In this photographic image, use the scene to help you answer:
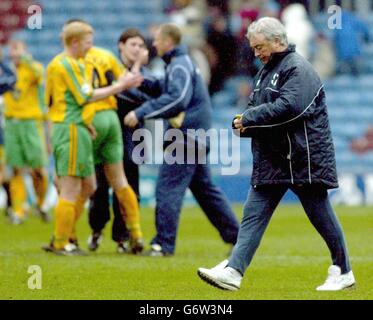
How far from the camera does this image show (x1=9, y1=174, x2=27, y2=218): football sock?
18.3 metres

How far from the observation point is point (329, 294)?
9.70 m

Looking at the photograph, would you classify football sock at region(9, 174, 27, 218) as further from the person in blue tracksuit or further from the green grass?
the person in blue tracksuit

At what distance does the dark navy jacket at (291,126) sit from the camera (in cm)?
956

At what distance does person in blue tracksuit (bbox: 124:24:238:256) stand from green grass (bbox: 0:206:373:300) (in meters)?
0.32

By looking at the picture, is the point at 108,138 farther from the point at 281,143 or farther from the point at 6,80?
the point at 6,80

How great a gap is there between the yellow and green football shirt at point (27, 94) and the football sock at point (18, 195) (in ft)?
3.01

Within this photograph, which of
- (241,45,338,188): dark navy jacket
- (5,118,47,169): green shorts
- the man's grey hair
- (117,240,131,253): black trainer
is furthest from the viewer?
(5,118,47,169): green shorts

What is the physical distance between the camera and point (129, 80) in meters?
12.5

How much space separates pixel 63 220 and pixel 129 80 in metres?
1.52

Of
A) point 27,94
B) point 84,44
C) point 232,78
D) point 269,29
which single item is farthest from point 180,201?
point 232,78

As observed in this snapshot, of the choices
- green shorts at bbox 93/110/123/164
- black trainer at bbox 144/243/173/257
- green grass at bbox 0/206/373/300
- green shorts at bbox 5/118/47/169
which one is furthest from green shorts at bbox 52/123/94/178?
green shorts at bbox 5/118/47/169

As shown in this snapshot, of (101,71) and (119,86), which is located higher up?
(101,71)

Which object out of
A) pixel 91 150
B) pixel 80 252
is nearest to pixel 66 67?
pixel 91 150

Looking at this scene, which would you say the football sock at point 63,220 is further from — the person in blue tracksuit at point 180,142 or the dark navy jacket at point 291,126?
the dark navy jacket at point 291,126
